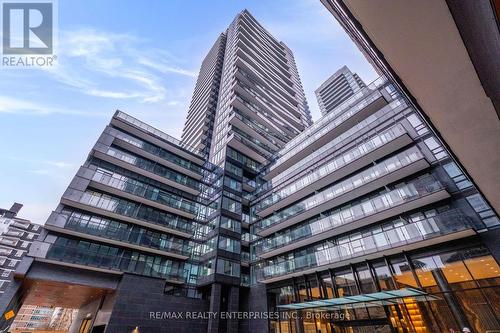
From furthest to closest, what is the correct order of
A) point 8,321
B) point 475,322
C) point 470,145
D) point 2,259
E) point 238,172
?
point 2,259
point 238,172
point 8,321
point 475,322
point 470,145

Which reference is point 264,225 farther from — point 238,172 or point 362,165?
point 362,165

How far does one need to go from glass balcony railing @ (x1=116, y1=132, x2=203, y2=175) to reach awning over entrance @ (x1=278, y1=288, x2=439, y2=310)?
20988mm

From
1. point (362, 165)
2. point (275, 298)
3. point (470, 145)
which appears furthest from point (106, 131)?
point (470, 145)

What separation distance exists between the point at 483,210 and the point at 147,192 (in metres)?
26.2

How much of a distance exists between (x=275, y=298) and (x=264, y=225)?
7.05 meters

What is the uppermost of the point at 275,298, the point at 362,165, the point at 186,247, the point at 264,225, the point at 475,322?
the point at 362,165

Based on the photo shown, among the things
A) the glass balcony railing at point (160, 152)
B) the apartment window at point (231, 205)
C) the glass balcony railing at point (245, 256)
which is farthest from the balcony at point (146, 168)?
the glass balcony railing at point (245, 256)

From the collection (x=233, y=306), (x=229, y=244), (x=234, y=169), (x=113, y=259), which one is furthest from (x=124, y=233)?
(x=234, y=169)

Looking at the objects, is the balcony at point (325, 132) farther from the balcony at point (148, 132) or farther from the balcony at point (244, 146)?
the balcony at point (148, 132)

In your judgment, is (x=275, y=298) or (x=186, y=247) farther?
(x=186, y=247)

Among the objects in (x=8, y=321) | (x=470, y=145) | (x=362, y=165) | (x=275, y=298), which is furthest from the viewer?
(x=275, y=298)

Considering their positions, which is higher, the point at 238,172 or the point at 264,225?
the point at 238,172

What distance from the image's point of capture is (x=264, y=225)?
24812mm

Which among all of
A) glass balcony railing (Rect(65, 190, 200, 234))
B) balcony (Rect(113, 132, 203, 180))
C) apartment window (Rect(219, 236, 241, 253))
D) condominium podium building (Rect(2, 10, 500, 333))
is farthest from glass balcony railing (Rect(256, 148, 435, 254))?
balcony (Rect(113, 132, 203, 180))
